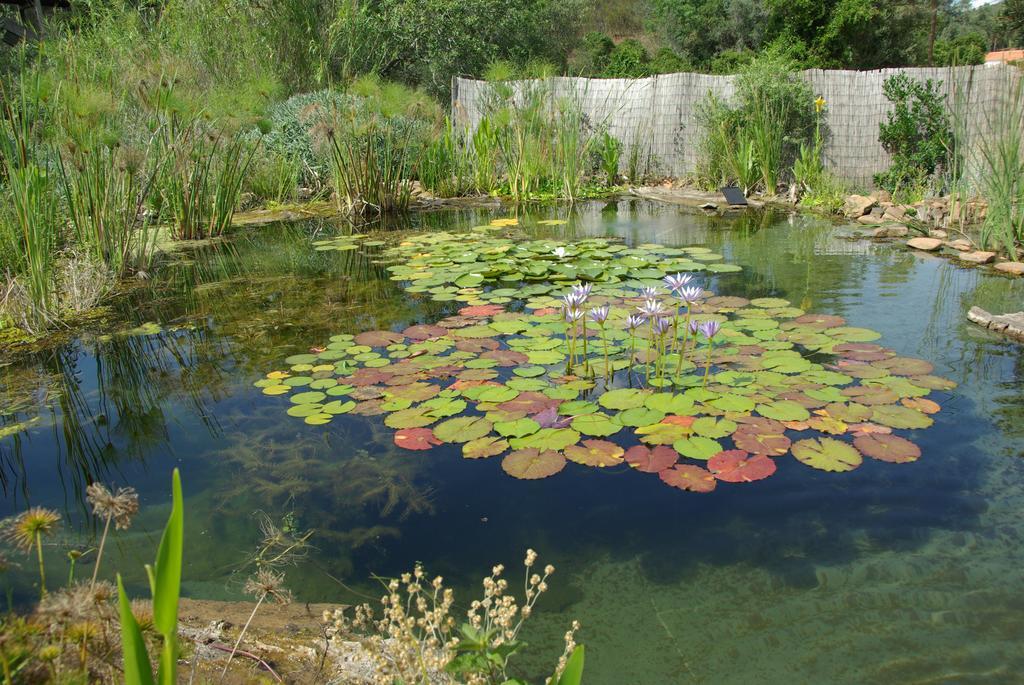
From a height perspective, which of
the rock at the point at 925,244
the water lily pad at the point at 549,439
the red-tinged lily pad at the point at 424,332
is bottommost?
the water lily pad at the point at 549,439

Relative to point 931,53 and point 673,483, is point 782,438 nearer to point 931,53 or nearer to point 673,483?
point 673,483

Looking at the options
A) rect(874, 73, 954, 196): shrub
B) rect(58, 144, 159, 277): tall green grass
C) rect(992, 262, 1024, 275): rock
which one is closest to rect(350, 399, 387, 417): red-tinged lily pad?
rect(58, 144, 159, 277): tall green grass

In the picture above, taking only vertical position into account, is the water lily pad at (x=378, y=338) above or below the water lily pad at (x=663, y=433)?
above

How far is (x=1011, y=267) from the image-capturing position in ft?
16.1

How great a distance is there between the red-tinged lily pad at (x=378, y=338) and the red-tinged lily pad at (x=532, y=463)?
4.60 ft

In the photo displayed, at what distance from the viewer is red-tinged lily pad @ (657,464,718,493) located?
2406 millimetres

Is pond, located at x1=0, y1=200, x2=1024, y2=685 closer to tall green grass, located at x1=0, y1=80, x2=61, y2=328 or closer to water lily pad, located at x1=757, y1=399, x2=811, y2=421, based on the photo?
water lily pad, located at x1=757, y1=399, x2=811, y2=421

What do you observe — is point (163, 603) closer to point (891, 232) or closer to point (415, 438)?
point (415, 438)

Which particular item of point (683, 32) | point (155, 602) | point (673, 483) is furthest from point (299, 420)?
point (683, 32)

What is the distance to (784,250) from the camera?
5.83m

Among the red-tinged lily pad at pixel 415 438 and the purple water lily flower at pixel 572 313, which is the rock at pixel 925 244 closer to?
the purple water lily flower at pixel 572 313

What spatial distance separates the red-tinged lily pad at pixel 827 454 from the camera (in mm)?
2494

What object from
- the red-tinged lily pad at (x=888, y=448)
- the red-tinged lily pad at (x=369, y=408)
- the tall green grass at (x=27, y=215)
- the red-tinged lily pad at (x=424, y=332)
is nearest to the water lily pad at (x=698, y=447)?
the red-tinged lily pad at (x=888, y=448)

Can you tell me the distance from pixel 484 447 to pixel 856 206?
6123mm
